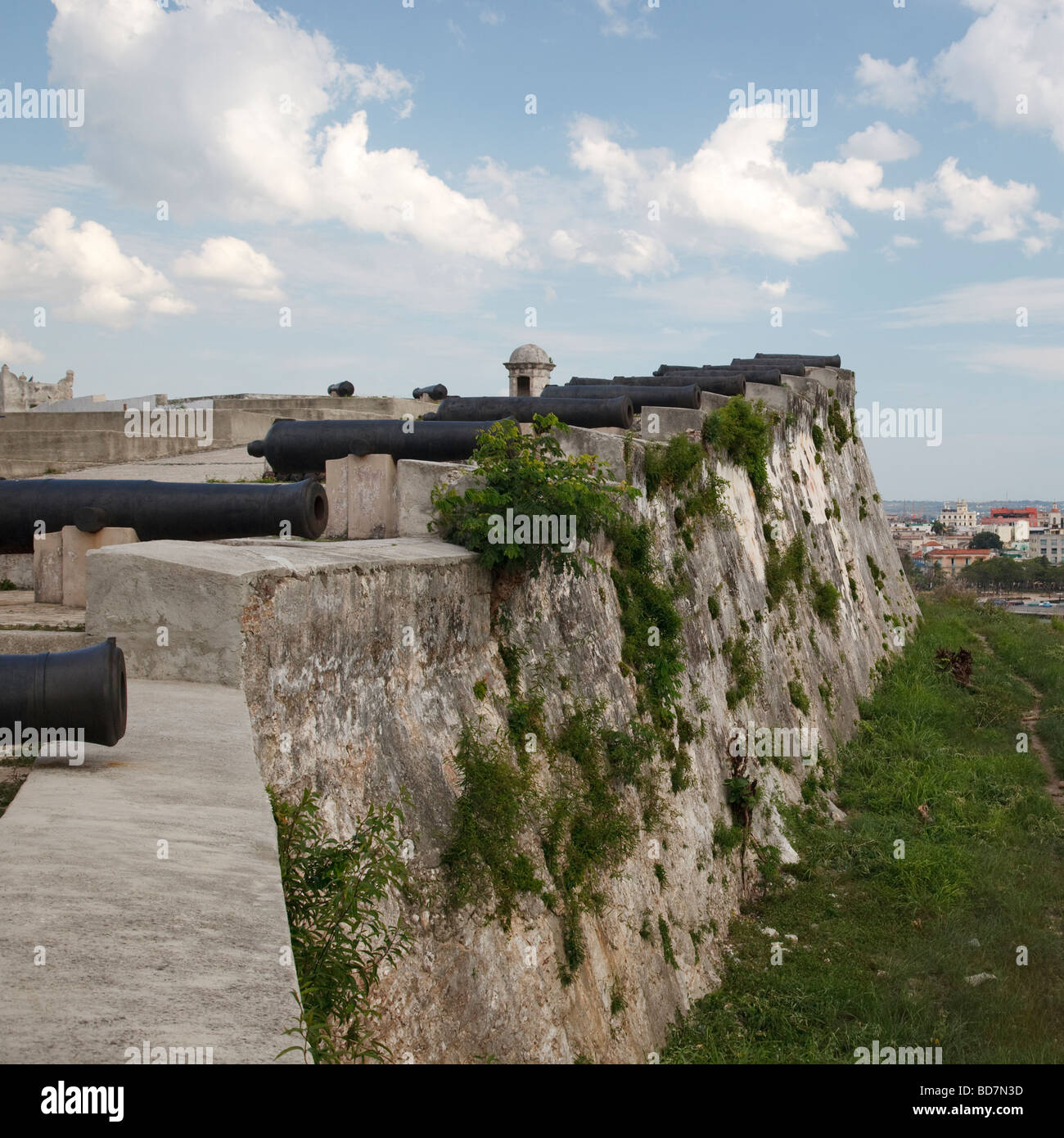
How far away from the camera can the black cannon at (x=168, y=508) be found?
23.1ft

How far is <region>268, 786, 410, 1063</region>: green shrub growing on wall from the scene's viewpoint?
11.4 ft

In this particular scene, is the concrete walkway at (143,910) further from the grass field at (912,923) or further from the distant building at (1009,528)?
the distant building at (1009,528)

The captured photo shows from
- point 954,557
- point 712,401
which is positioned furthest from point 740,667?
point 954,557

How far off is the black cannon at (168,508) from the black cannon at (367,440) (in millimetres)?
2143

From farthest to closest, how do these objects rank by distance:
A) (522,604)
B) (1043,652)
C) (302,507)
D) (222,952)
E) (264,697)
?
(1043,652), (522,604), (302,507), (264,697), (222,952)

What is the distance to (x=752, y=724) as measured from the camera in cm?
1302

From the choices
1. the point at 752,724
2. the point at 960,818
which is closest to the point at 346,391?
the point at 752,724

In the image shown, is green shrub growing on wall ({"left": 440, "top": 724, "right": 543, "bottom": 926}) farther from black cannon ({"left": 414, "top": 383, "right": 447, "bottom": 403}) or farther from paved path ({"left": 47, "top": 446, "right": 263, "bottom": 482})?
black cannon ({"left": 414, "top": 383, "right": 447, "bottom": 403})

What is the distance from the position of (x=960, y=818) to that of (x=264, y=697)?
1068 cm

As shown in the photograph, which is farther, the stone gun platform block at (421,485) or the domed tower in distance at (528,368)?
the domed tower in distance at (528,368)

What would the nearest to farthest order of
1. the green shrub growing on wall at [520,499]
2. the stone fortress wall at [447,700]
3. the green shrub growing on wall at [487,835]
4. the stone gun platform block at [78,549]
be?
the stone fortress wall at [447,700] → the green shrub growing on wall at [487,835] → the stone gun platform block at [78,549] → the green shrub growing on wall at [520,499]

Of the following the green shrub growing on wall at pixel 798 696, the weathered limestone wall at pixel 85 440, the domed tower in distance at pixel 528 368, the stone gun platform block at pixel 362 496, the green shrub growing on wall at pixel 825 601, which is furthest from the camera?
the domed tower in distance at pixel 528 368

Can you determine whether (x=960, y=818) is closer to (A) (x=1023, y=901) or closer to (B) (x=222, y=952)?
(A) (x=1023, y=901)

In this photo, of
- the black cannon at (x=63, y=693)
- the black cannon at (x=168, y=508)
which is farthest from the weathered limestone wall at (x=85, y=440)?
the black cannon at (x=63, y=693)
